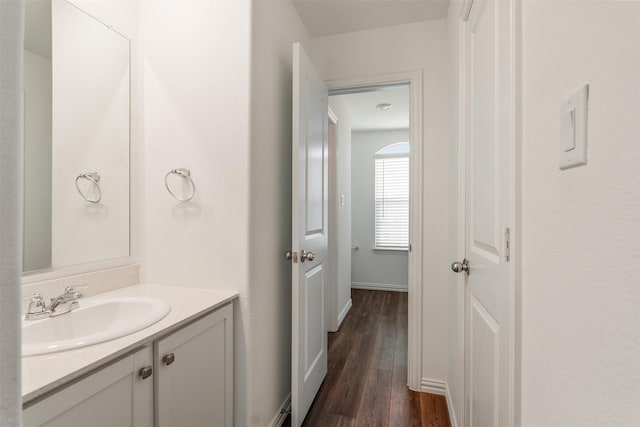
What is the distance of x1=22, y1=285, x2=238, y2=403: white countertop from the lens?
69cm

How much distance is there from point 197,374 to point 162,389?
0.56ft

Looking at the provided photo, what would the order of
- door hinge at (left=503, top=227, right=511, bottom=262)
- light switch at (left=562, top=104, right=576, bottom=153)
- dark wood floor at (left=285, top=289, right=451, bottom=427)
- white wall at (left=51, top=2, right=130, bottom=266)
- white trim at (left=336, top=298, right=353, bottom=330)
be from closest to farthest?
light switch at (left=562, top=104, right=576, bottom=153), door hinge at (left=503, top=227, right=511, bottom=262), white wall at (left=51, top=2, right=130, bottom=266), dark wood floor at (left=285, top=289, right=451, bottom=427), white trim at (left=336, top=298, right=353, bottom=330)

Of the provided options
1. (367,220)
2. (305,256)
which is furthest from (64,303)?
(367,220)

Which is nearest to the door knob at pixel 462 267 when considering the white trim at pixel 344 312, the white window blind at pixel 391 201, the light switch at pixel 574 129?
the light switch at pixel 574 129

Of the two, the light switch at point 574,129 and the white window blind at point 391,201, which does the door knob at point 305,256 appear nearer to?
the light switch at point 574,129

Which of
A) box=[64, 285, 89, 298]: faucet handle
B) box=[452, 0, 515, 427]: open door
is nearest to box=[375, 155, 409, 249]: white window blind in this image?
box=[452, 0, 515, 427]: open door

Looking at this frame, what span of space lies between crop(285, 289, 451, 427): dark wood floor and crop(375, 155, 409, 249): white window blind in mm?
A: 1748

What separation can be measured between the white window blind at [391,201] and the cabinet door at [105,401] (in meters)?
4.35

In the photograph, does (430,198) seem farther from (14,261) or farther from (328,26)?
(14,261)

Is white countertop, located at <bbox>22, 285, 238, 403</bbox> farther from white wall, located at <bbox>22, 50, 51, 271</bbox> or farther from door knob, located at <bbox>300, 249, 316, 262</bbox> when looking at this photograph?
door knob, located at <bbox>300, 249, 316, 262</bbox>

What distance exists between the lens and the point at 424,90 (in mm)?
2092

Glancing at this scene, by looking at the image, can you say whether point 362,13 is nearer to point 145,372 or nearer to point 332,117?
point 332,117

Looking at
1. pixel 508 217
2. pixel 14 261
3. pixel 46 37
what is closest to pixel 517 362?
pixel 508 217

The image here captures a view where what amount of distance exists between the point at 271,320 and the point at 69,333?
0.83m
